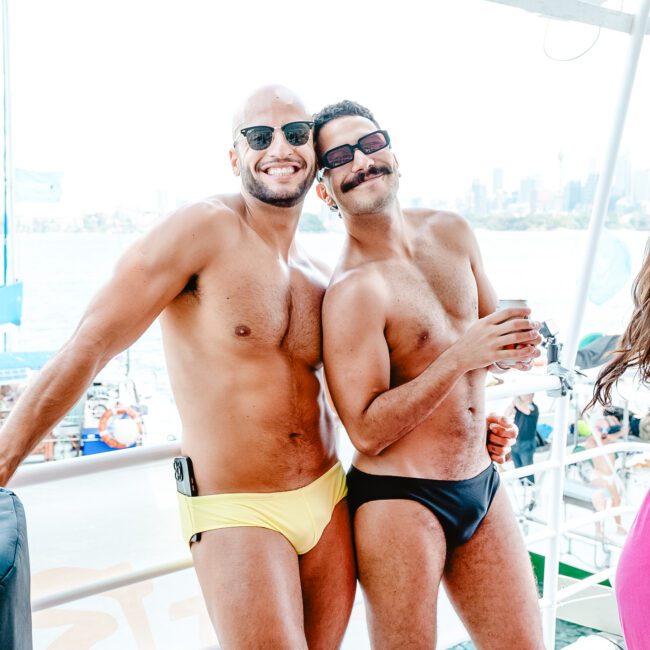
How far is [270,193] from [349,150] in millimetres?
240

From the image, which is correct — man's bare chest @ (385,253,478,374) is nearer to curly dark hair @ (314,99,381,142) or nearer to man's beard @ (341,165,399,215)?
man's beard @ (341,165,399,215)

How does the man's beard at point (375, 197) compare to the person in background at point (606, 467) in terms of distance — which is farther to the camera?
the person in background at point (606, 467)

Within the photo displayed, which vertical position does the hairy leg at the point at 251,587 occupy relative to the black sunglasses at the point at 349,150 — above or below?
below

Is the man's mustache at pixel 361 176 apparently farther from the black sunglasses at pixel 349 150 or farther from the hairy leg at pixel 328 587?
the hairy leg at pixel 328 587

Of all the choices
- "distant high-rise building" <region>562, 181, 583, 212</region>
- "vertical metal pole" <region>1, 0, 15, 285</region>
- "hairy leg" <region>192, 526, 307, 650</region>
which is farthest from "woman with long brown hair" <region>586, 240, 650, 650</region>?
"distant high-rise building" <region>562, 181, 583, 212</region>

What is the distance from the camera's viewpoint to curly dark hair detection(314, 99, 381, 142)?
178 centimetres

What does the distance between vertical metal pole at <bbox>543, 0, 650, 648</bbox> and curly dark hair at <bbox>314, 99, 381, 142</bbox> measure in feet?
3.50

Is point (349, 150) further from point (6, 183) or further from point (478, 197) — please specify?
point (478, 197)

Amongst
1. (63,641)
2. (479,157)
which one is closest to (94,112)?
(479,157)

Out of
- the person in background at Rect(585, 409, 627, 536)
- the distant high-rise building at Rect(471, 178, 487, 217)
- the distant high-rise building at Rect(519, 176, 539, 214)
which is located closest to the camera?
the person in background at Rect(585, 409, 627, 536)

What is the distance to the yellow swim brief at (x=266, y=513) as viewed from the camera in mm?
1525

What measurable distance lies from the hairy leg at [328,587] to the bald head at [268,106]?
3.32 feet

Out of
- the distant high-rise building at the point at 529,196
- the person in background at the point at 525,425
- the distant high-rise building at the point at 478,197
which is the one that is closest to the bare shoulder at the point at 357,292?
the person in background at the point at 525,425

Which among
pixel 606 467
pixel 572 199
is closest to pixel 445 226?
pixel 606 467
